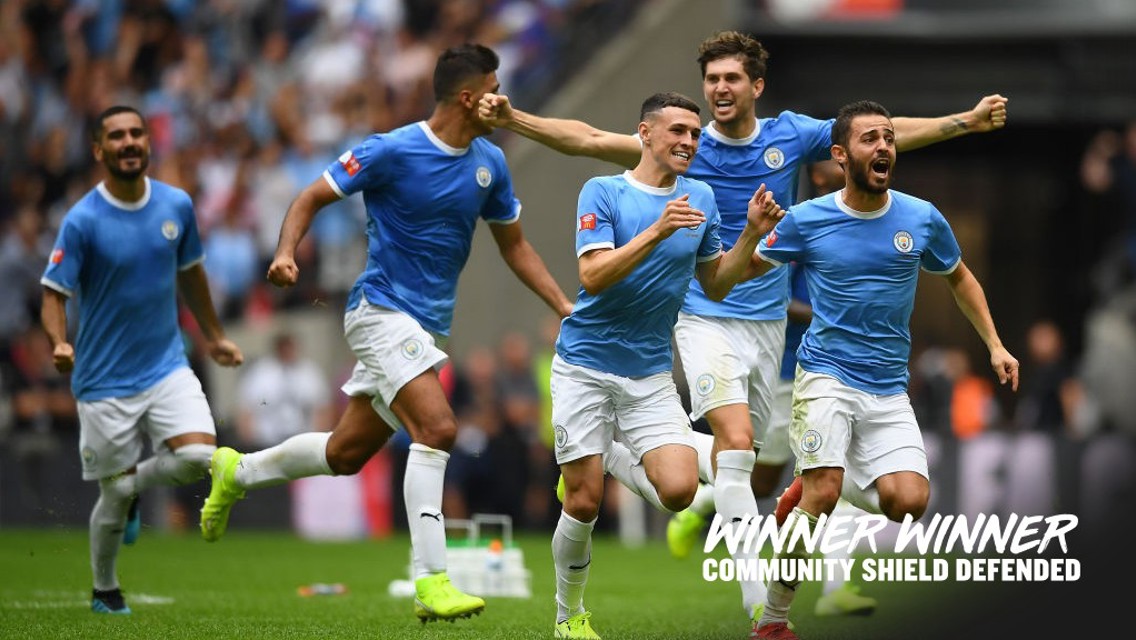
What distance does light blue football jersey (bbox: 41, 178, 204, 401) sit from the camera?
11.2 meters

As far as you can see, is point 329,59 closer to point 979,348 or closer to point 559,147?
point 979,348

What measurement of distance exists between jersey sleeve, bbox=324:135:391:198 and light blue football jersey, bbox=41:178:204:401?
1.57m

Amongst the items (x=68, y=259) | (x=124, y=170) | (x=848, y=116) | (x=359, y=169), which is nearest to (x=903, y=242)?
(x=848, y=116)

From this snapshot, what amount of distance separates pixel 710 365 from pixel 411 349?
5.43ft

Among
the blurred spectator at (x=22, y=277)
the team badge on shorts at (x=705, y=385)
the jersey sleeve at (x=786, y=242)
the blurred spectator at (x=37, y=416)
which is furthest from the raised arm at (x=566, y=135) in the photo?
Result: the blurred spectator at (x=22, y=277)

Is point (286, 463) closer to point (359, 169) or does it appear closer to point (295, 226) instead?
point (295, 226)

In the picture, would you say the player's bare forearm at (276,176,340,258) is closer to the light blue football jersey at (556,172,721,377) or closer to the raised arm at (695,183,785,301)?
the light blue football jersey at (556,172,721,377)

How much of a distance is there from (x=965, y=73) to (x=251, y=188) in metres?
8.29

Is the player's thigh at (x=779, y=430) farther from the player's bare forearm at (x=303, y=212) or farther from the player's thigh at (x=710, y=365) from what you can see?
the player's bare forearm at (x=303, y=212)

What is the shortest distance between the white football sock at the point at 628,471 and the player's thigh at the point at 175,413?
280 cm

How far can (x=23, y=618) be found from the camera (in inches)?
428

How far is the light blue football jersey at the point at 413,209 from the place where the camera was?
1038 cm

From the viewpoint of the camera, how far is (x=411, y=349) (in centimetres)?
1020

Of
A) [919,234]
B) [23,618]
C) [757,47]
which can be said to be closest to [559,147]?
[757,47]
